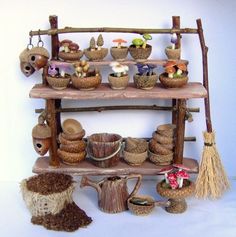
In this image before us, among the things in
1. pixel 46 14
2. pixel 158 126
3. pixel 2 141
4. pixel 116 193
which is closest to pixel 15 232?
pixel 116 193

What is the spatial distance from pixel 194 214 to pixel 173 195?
0.48 feet

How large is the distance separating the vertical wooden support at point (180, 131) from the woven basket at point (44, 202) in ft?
1.75

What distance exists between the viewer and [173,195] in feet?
7.35

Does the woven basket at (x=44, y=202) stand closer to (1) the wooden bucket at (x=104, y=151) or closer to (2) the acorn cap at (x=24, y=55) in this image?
(1) the wooden bucket at (x=104, y=151)

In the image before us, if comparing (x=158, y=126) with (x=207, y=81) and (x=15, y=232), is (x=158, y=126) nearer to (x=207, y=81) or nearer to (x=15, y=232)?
(x=207, y=81)

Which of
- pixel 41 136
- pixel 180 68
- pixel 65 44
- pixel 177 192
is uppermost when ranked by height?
pixel 65 44

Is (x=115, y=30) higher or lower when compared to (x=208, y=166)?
higher

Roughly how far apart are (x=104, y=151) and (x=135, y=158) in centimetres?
15

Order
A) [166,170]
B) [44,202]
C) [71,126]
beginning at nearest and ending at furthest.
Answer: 1. [44,202]
2. [166,170]
3. [71,126]

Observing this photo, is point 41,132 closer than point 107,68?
Yes

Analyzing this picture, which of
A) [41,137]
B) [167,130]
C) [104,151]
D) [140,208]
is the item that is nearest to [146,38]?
[167,130]

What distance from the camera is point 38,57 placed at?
2344 mm

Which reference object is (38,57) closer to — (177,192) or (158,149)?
(158,149)

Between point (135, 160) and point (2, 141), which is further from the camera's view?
point (2, 141)
